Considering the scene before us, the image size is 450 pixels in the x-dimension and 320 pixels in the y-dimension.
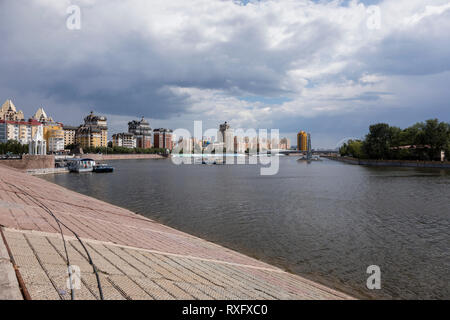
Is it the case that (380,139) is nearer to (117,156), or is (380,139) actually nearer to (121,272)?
(121,272)

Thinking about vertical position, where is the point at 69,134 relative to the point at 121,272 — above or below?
above

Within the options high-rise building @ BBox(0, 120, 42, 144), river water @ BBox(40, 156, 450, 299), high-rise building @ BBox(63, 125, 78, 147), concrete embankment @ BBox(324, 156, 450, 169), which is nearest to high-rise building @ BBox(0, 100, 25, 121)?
high-rise building @ BBox(63, 125, 78, 147)

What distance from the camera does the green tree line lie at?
74.6m

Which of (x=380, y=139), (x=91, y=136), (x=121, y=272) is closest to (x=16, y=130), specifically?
(x=91, y=136)

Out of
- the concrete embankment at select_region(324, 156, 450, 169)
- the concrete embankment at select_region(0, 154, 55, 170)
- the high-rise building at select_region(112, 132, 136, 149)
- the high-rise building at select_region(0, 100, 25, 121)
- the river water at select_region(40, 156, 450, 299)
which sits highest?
the high-rise building at select_region(0, 100, 25, 121)

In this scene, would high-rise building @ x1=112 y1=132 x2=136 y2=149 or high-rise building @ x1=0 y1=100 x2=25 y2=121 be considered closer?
high-rise building @ x1=0 y1=100 x2=25 y2=121

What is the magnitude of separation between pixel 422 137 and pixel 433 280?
271ft

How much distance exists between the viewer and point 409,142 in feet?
284

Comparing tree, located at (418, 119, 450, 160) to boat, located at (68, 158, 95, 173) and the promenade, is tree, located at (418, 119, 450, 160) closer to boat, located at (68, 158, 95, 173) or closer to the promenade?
boat, located at (68, 158, 95, 173)

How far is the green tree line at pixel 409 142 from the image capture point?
74.6 metres

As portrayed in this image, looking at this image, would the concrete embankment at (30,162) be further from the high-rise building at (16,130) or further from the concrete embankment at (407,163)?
the high-rise building at (16,130)

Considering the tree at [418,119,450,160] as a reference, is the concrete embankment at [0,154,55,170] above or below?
below
